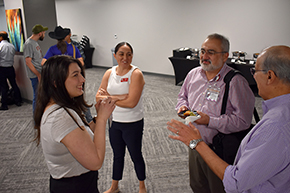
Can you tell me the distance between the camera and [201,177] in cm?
199

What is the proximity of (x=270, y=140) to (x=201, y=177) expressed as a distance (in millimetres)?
1140

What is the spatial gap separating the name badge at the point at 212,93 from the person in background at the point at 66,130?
2.62 feet

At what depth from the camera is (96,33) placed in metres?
10.1

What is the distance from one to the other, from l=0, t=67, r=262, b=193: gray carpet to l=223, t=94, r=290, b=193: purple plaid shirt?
166 cm

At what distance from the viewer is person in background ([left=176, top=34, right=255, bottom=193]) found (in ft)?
5.84

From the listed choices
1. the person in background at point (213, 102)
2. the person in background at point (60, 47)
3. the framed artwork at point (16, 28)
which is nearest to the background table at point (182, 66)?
the person in background at point (60, 47)

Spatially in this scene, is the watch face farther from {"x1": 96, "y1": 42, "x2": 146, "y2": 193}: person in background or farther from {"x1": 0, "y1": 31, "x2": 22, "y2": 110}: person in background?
{"x1": 0, "y1": 31, "x2": 22, "y2": 110}: person in background

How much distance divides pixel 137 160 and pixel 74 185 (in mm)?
988

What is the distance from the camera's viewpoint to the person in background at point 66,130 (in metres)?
1.29

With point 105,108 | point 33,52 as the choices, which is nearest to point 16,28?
point 33,52

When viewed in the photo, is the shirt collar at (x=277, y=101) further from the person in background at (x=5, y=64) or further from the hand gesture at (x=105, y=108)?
the person in background at (x=5, y=64)

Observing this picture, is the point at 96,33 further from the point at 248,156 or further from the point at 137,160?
the point at 248,156

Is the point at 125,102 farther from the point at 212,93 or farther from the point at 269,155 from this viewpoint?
the point at 269,155

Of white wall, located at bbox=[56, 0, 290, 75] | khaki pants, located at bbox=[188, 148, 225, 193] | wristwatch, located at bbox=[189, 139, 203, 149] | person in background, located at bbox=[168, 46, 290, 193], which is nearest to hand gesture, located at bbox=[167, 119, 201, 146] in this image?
wristwatch, located at bbox=[189, 139, 203, 149]
